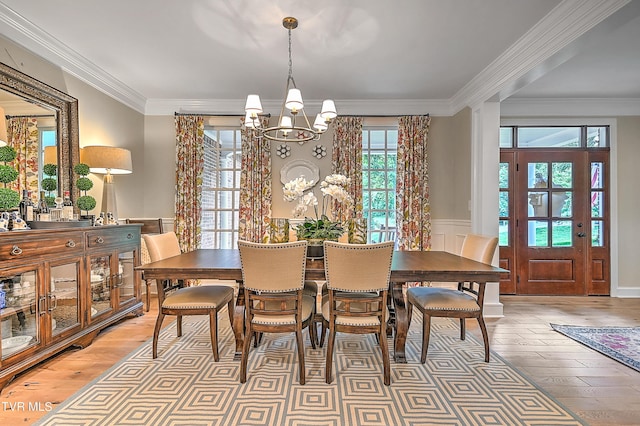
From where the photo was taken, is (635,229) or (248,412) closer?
(248,412)

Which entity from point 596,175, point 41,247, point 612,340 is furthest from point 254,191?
point 596,175

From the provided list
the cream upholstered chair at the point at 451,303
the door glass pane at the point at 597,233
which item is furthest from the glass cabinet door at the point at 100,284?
the door glass pane at the point at 597,233

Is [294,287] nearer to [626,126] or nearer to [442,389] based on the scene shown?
[442,389]

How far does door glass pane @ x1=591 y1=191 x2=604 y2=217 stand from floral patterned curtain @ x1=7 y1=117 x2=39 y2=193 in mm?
6528

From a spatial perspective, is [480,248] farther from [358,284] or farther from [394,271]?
[358,284]

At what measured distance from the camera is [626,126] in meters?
4.50

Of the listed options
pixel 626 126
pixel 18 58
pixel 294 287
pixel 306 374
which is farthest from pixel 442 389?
pixel 626 126

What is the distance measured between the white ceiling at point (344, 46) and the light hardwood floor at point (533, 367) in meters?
2.44

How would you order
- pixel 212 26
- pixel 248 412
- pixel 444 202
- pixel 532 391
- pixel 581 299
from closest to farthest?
pixel 248 412, pixel 532 391, pixel 212 26, pixel 581 299, pixel 444 202

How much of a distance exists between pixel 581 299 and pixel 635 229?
1261 mm

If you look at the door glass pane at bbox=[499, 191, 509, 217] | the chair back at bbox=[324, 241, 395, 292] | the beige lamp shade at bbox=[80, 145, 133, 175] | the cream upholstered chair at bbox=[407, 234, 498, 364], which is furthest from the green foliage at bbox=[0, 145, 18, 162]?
the door glass pane at bbox=[499, 191, 509, 217]

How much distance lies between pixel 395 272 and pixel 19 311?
2590 millimetres

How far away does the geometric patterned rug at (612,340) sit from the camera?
2.64 meters

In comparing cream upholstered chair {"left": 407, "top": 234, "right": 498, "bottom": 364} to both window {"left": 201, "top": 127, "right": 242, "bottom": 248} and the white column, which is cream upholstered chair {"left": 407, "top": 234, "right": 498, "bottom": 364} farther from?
window {"left": 201, "top": 127, "right": 242, "bottom": 248}
